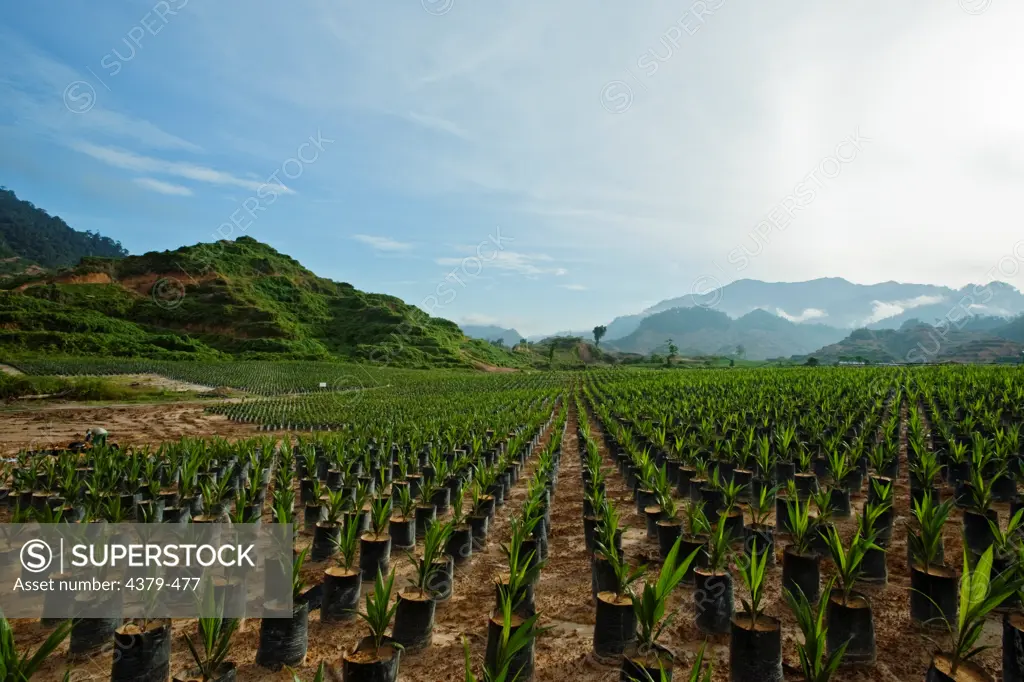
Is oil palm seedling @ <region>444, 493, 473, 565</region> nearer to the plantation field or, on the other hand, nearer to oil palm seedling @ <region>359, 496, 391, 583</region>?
the plantation field

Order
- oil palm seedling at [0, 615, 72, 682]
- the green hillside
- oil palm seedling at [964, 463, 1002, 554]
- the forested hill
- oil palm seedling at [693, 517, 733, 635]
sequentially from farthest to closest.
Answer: the forested hill
the green hillside
oil palm seedling at [964, 463, 1002, 554]
oil palm seedling at [693, 517, 733, 635]
oil palm seedling at [0, 615, 72, 682]

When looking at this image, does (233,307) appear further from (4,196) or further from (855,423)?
(4,196)

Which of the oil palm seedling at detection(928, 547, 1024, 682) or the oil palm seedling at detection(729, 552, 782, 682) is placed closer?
the oil palm seedling at detection(928, 547, 1024, 682)

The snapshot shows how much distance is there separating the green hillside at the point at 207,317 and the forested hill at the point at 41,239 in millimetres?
50827

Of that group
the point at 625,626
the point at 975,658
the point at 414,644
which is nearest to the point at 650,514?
the point at 625,626

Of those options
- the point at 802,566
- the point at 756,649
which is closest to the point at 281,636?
the point at 756,649

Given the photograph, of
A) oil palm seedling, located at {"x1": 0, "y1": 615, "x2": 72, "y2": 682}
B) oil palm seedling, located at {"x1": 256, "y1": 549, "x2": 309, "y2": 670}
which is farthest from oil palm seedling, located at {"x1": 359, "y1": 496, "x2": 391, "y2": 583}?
oil palm seedling, located at {"x1": 0, "y1": 615, "x2": 72, "y2": 682}

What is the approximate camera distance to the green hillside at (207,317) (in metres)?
51.8

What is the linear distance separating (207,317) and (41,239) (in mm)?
103472

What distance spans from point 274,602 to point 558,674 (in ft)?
6.16

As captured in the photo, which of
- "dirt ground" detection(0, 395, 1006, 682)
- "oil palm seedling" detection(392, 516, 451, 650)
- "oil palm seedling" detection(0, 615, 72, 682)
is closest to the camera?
"oil palm seedling" detection(0, 615, 72, 682)

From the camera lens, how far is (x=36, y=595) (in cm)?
392

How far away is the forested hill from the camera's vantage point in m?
121

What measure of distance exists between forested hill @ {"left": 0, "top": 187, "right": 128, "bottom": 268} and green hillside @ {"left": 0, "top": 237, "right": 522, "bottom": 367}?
50827mm
